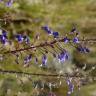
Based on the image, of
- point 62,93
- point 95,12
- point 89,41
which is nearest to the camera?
point 89,41

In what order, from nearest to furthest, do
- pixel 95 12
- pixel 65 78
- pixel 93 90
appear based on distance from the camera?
pixel 65 78 → pixel 93 90 → pixel 95 12

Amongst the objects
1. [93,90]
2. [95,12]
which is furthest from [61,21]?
[93,90]

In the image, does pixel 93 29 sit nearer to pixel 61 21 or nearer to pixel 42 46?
pixel 61 21

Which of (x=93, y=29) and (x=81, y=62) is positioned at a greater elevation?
(x=93, y=29)

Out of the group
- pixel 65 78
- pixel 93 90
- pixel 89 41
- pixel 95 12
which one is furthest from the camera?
pixel 95 12

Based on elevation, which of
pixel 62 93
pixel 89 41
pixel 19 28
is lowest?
pixel 62 93

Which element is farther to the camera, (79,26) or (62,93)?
(79,26)

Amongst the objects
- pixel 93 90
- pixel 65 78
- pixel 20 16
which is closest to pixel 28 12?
pixel 20 16

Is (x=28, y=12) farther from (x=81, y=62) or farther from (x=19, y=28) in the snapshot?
(x=81, y=62)

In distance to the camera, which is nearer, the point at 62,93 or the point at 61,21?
the point at 62,93
